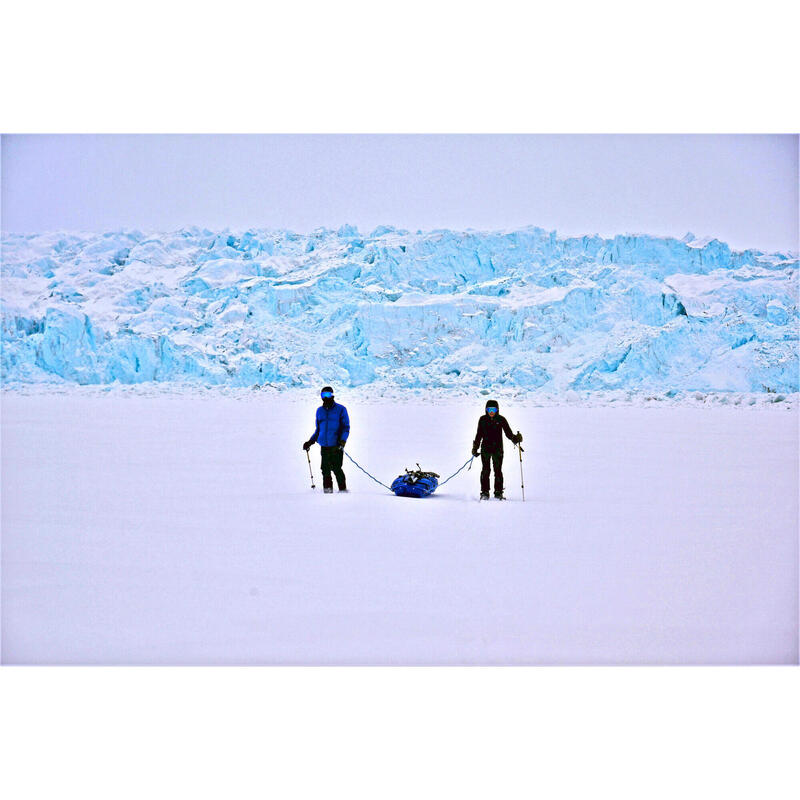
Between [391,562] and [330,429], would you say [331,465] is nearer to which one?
[330,429]

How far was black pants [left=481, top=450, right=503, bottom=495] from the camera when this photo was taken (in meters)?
4.57

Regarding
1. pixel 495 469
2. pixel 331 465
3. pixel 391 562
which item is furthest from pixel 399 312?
pixel 391 562

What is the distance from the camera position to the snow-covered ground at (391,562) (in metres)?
2.94

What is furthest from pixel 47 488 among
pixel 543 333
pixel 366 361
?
pixel 543 333

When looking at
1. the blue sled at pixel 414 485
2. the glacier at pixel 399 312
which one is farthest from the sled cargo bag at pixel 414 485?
the glacier at pixel 399 312

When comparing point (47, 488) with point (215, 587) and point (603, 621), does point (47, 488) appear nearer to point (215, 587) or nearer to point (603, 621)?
point (215, 587)

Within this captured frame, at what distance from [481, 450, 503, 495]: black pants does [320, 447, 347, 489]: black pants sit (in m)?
0.78

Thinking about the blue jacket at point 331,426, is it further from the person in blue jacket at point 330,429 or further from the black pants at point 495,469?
the black pants at point 495,469

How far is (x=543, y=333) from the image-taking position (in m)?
14.7

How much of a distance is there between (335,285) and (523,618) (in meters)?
12.5

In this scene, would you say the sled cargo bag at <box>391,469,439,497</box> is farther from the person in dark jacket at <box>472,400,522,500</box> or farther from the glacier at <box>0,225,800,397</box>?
the glacier at <box>0,225,800,397</box>

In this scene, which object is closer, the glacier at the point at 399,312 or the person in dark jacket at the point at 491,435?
the person in dark jacket at the point at 491,435

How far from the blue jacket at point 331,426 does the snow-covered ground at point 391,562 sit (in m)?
0.32

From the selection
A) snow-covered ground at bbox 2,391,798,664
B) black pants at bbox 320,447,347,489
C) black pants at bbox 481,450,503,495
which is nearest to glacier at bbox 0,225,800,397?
snow-covered ground at bbox 2,391,798,664
